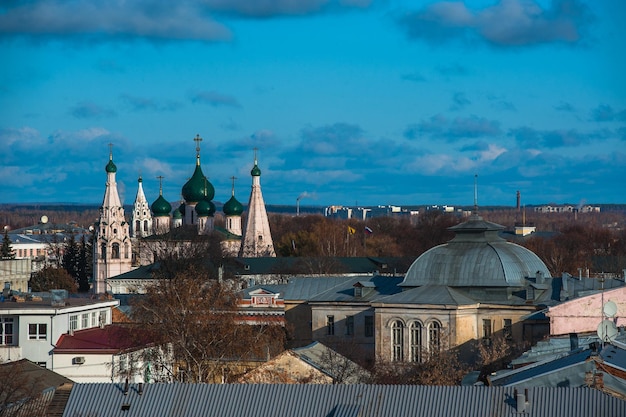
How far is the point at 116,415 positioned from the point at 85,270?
3533 inches

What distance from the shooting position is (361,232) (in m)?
156

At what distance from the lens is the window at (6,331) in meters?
48.4

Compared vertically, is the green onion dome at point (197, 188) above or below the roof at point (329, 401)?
above

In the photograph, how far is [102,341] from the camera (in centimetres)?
4828

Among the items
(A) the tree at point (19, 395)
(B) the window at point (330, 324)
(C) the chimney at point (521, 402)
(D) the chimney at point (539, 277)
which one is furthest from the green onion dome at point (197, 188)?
(C) the chimney at point (521, 402)

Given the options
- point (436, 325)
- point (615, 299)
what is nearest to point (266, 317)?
point (436, 325)

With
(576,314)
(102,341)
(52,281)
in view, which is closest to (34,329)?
(102,341)

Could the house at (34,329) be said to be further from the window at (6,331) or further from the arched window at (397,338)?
the arched window at (397,338)

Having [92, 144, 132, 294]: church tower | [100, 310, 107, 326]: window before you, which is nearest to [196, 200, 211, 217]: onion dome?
[92, 144, 132, 294]: church tower

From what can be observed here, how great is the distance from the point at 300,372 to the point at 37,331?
12.0 metres

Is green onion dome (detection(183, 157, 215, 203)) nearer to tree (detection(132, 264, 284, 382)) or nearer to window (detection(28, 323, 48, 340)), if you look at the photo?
tree (detection(132, 264, 284, 382))

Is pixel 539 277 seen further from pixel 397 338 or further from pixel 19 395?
pixel 19 395

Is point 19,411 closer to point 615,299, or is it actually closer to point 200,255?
point 615,299

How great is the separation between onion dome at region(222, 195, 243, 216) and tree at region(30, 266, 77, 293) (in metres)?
22.8
